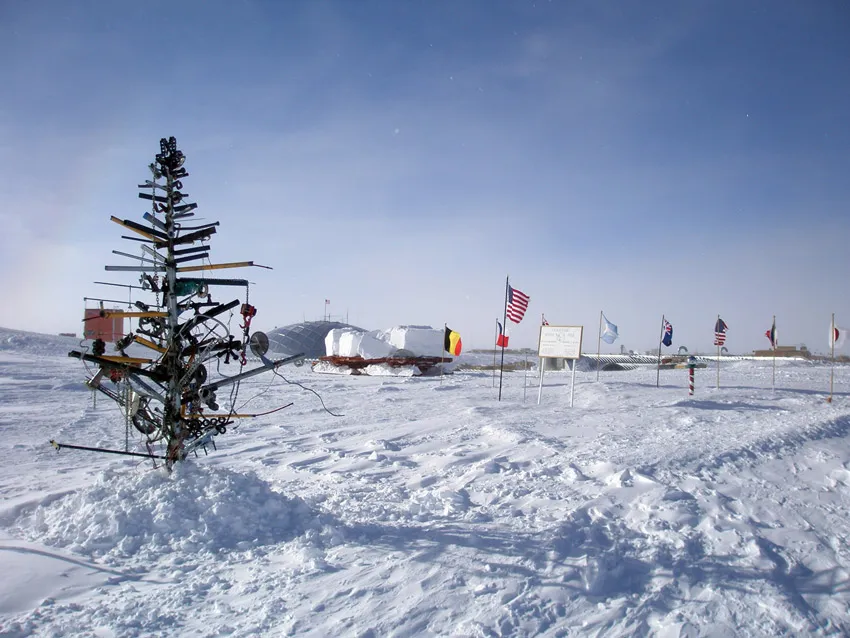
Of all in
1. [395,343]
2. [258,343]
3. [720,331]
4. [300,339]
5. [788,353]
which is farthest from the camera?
[788,353]

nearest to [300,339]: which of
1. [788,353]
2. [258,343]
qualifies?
[258,343]

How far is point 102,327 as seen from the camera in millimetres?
6289

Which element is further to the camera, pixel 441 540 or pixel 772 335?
pixel 772 335

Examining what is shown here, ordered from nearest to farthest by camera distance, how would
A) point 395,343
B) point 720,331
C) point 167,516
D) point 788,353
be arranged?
point 167,516, point 720,331, point 395,343, point 788,353

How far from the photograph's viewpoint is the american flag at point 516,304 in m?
18.8

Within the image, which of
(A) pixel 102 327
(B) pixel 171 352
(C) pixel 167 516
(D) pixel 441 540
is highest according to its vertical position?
(A) pixel 102 327

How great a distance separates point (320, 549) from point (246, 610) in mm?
1159

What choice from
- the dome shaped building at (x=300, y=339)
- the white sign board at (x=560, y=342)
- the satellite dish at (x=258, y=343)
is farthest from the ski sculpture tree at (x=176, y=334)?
the dome shaped building at (x=300, y=339)

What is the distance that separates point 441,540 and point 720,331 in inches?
963

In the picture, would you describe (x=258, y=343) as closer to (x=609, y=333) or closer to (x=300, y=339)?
(x=609, y=333)

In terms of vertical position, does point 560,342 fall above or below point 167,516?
above

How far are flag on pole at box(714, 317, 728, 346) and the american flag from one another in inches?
478

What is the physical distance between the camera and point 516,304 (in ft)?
62.2

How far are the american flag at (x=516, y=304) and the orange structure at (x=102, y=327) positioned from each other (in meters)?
14.3
